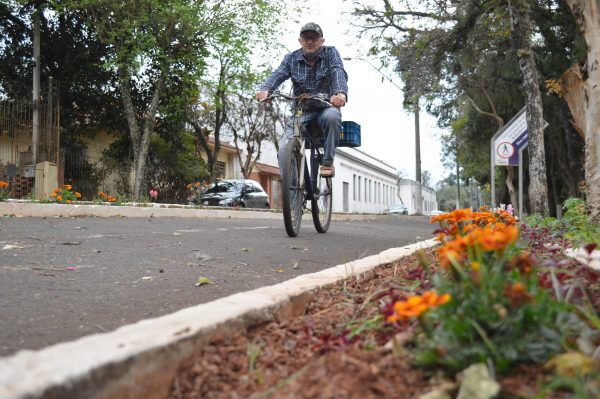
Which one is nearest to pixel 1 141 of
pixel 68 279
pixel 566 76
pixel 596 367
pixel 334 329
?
pixel 68 279

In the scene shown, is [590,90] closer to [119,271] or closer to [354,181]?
[119,271]

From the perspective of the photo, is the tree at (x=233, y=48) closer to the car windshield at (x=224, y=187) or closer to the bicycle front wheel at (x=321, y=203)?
the car windshield at (x=224, y=187)

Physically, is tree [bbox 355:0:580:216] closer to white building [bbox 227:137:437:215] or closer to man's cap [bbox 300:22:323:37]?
man's cap [bbox 300:22:323:37]

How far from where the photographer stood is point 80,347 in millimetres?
1394

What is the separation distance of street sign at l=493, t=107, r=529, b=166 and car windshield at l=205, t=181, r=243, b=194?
1396 cm

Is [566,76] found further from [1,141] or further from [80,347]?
[1,141]

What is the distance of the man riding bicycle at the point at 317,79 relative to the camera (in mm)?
5812

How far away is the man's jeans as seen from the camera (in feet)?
19.0

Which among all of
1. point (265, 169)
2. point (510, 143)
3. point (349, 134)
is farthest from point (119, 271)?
point (265, 169)

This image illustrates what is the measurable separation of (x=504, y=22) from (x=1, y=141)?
45.2ft

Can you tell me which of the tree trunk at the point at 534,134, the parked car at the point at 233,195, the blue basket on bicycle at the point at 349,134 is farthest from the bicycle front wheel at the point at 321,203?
the parked car at the point at 233,195

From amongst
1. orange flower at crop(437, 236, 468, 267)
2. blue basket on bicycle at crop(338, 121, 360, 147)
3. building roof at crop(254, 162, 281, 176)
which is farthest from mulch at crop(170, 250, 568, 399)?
building roof at crop(254, 162, 281, 176)

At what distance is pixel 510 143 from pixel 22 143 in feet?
39.8

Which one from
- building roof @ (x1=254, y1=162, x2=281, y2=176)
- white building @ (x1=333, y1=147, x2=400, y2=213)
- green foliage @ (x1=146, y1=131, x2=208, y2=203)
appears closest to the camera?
green foliage @ (x1=146, y1=131, x2=208, y2=203)
